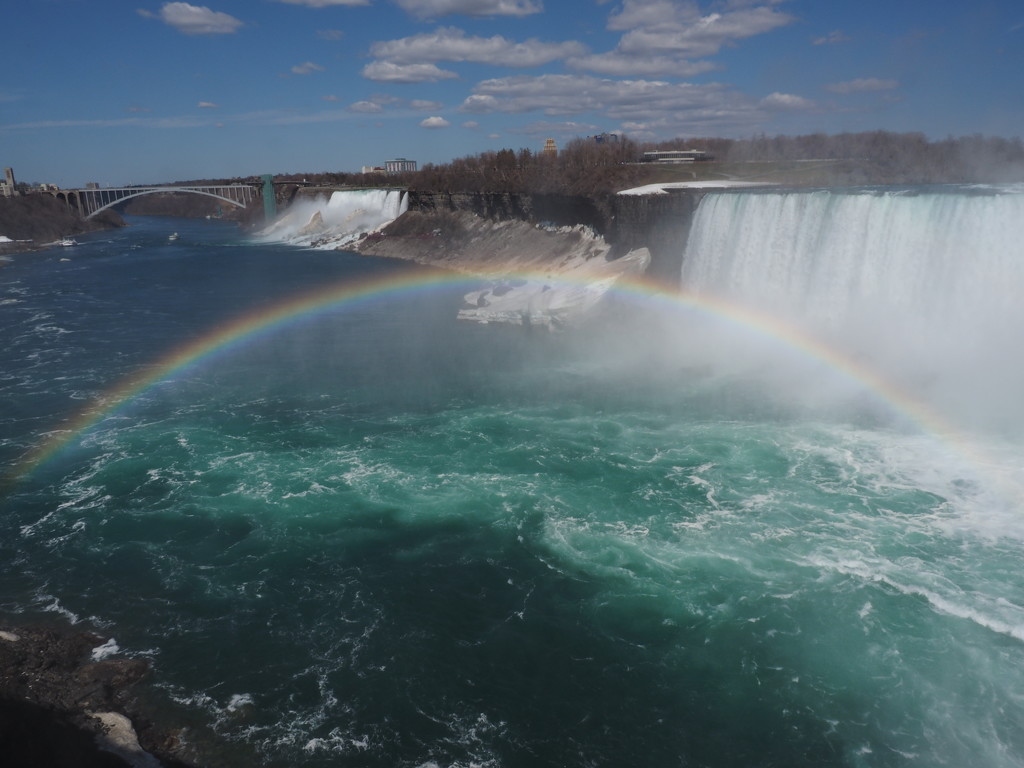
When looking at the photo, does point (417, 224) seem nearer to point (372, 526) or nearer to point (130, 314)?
point (130, 314)

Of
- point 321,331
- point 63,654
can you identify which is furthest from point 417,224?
point 63,654

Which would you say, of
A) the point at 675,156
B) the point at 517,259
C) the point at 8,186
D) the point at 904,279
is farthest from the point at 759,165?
the point at 8,186

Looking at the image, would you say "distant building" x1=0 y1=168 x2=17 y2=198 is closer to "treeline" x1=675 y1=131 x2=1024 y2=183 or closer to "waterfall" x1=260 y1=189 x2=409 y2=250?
"waterfall" x1=260 y1=189 x2=409 y2=250

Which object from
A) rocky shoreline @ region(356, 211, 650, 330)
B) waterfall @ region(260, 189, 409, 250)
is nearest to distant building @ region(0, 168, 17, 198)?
waterfall @ region(260, 189, 409, 250)

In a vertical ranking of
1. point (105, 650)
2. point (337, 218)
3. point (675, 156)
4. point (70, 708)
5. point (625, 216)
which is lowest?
point (337, 218)

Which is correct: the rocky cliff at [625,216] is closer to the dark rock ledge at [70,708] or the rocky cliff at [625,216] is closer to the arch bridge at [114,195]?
the dark rock ledge at [70,708]

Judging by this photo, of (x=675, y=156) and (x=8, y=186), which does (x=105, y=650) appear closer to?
(x=675, y=156)

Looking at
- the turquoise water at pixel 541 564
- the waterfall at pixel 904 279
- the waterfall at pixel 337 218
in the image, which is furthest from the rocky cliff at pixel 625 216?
the waterfall at pixel 337 218
